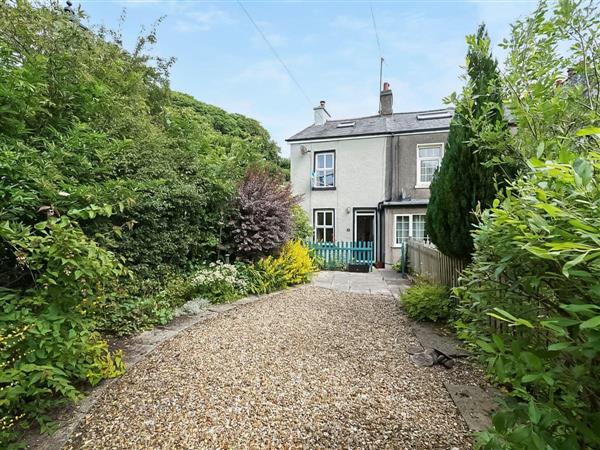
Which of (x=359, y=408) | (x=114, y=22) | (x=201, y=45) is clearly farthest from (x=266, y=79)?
(x=359, y=408)

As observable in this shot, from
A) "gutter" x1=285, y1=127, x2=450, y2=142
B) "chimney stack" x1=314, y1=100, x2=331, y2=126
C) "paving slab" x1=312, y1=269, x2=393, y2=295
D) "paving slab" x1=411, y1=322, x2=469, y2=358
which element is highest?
"chimney stack" x1=314, y1=100, x2=331, y2=126

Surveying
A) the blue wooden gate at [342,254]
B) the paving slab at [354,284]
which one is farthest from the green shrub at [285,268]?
the blue wooden gate at [342,254]

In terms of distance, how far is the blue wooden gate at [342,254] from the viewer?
1095cm

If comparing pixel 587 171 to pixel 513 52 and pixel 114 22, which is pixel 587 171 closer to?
pixel 513 52

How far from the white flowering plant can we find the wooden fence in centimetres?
350

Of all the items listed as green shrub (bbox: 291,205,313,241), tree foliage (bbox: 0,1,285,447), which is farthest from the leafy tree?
green shrub (bbox: 291,205,313,241)

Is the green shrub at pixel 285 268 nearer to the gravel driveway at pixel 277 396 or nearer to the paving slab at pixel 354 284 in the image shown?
the paving slab at pixel 354 284

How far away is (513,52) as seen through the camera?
8.36 ft

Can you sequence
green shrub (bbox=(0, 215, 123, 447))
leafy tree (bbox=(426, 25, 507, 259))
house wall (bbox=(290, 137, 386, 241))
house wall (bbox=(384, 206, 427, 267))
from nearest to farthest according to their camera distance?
green shrub (bbox=(0, 215, 123, 447)) < leafy tree (bbox=(426, 25, 507, 259)) < house wall (bbox=(384, 206, 427, 267)) < house wall (bbox=(290, 137, 386, 241))

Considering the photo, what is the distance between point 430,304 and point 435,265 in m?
1.59

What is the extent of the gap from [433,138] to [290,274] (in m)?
8.75

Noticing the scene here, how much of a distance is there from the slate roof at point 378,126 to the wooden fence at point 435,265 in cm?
563

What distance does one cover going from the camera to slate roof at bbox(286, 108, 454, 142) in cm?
1232

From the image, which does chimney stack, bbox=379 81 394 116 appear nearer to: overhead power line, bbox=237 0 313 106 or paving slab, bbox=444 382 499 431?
overhead power line, bbox=237 0 313 106
